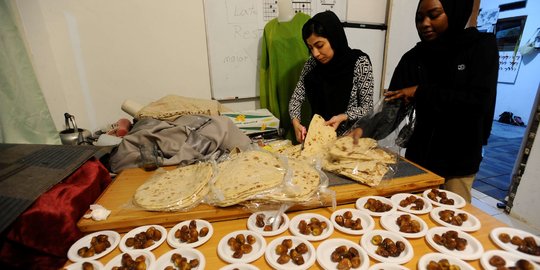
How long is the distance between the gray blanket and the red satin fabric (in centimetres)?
45

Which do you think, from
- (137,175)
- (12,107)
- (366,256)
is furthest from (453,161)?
(12,107)

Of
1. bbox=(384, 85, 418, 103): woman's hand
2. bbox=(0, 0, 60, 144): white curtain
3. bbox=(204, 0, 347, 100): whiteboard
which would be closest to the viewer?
bbox=(384, 85, 418, 103): woman's hand

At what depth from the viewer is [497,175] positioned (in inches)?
127

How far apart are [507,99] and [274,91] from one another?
18.4 ft

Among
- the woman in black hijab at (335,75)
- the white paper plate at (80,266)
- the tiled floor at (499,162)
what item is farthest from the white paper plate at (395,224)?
the tiled floor at (499,162)

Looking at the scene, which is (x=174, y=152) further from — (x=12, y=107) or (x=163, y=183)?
(x=12, y=107)

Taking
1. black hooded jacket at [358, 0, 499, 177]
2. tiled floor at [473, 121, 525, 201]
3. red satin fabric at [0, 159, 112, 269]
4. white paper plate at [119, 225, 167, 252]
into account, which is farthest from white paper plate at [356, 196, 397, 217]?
tiled floor at [473, 121, 525, 201]

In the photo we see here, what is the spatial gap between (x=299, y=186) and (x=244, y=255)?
36 cm

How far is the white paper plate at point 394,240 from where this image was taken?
80 centimetres

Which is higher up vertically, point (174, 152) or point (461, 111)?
point (461, 111)

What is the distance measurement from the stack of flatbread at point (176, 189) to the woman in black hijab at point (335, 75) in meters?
0.76

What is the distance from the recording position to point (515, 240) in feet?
2.79

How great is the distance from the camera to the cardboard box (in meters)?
2.06

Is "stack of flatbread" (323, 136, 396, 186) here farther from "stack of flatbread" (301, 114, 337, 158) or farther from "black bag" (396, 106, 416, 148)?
"black bag" (396, 106, 416, 148)
